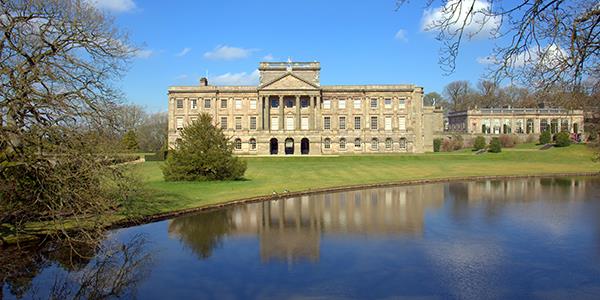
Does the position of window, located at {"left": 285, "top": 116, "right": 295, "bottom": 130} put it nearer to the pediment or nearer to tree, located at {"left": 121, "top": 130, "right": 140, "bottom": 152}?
the pediment

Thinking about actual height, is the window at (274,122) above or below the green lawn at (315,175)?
above

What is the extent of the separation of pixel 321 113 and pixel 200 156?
37.6 meters

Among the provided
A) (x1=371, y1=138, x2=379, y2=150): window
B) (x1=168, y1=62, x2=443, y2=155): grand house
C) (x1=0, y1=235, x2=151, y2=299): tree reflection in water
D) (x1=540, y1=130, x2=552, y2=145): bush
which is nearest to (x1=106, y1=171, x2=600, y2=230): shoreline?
(x1=0, y1=235, x2=151, y2=299): tree reflection in water

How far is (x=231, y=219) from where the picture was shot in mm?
17281

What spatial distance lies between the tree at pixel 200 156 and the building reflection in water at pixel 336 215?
7.43 m

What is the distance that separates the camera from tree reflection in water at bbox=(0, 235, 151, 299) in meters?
9.63

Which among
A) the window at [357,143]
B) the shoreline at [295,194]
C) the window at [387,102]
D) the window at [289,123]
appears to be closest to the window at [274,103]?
the window at [289,123]

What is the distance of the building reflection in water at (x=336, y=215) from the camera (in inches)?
543

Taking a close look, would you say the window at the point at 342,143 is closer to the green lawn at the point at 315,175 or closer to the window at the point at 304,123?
the window at the point at 304,123

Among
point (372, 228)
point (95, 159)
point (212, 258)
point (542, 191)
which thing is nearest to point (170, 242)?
point (212, 258)

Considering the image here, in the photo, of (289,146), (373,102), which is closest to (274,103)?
(289,146)

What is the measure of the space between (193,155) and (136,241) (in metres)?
14.1

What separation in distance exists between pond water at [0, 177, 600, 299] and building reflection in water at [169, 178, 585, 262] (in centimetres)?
7

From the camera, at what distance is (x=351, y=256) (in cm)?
1174
